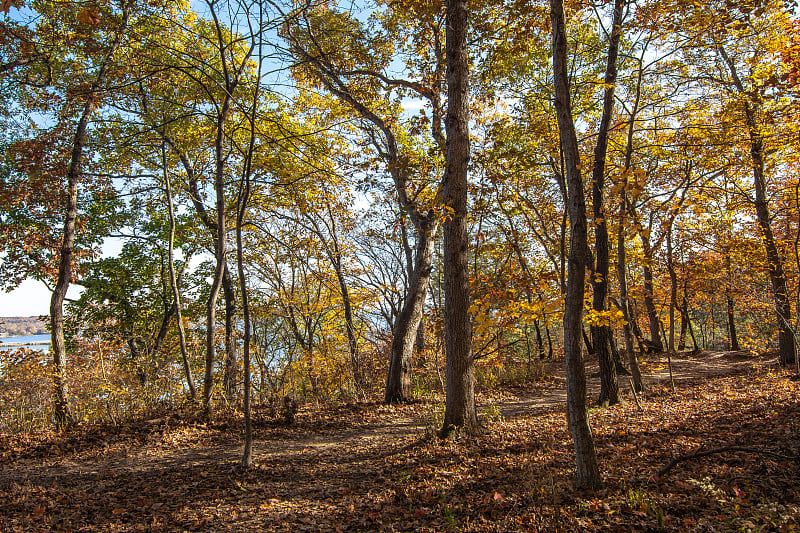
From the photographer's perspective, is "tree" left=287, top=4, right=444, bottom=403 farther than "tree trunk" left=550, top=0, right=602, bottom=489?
Yes

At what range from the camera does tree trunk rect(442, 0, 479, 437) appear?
5.52m

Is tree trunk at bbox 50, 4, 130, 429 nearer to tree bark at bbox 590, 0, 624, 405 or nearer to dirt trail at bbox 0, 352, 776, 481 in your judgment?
dirt trail at bbox 0, 352, 776, 481

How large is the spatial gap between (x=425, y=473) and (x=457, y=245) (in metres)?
2.95

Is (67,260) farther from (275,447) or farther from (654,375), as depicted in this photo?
(654,375)

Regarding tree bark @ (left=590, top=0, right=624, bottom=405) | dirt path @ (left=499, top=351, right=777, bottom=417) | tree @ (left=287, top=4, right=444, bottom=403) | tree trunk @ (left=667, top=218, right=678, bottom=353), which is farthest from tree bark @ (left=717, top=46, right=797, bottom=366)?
tree @ (left=287, top=4, right=444, bottom=403)

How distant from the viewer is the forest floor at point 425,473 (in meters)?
3.12

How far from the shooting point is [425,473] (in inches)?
175

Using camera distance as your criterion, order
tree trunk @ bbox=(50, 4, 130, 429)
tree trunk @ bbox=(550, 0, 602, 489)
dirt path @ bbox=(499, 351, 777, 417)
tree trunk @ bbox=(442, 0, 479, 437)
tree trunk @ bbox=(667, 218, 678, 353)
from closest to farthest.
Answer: tree trunk @ bbox=(550, 0, 602, 489)
tree trunk @ bbox=(442, 0, 479, 437)
tree trunk @ bbox=(50, 4, 130, 429)
dirt path @ bbox=(499, 351, 777, 417)
tree trunk @ bbox=(667, 218, 678, 353)

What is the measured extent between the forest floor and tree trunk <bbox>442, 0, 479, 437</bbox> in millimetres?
530

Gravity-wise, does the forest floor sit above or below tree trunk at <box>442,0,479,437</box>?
below

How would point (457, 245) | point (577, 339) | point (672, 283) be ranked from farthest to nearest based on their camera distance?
point (672, 283) < point (457, 245) < point (577, 339)

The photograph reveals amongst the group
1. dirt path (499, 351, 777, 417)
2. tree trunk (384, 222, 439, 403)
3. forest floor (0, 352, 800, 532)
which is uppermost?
tree trunk (384, 222, 439, 403)

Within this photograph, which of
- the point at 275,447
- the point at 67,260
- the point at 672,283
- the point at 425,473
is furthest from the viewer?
the point at 672,283

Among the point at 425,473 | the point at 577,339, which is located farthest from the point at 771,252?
the point at 425,473
